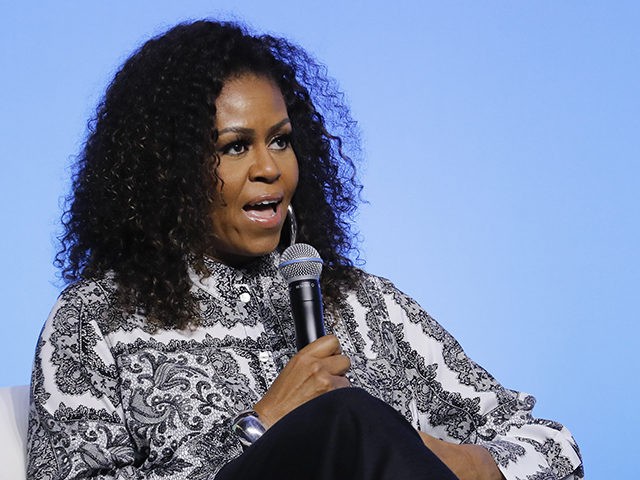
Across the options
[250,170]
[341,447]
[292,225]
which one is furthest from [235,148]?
[341,447]

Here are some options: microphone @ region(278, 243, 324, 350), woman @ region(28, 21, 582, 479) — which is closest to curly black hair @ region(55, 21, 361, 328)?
woman @ region(28, 21, 582, 479)

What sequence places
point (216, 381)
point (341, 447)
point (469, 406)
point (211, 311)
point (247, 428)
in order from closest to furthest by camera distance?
point (341, 447) < point (247, 428) < point (216, 381) < point (211, 311) < point (469, 406)

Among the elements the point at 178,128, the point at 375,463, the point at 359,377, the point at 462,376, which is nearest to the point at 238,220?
the point at 178,128

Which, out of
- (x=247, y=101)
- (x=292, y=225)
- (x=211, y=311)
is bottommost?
(x=211, y=311)

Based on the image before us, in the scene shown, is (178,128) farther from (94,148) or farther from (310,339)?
(310,339)

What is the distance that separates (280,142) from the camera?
2.17m

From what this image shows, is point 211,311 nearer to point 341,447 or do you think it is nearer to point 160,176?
point 160,176

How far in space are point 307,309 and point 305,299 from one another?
0.05 ft

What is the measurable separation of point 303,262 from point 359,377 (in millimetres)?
A: 340

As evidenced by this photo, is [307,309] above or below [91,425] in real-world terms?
above

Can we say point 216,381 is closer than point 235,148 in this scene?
Yes

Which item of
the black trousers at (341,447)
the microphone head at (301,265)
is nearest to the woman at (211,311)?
the microphone head at (301,265)

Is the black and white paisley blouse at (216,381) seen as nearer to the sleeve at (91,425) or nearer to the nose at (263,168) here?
the sleeve at (91,425)

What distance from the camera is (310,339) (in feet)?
6.14
